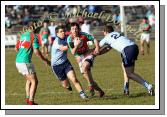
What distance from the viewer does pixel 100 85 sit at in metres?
19.5

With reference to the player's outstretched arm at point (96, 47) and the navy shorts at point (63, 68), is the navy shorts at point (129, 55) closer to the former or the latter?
the player's outstretched arm at point (96, 47)

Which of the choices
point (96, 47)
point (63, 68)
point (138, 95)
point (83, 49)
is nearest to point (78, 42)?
point (96, 47)

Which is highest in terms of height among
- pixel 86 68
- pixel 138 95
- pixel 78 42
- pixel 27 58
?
pixel 78 42

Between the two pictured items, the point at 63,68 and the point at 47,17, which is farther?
the point at 47,17

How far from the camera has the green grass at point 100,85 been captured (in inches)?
635

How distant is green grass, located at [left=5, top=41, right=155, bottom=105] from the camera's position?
1612cm

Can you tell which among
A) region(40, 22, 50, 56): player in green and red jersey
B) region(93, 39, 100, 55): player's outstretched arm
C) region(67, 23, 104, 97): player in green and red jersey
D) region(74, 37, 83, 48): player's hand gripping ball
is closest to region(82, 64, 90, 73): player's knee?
region(67, 23, 104, 97): player in green and red jersey

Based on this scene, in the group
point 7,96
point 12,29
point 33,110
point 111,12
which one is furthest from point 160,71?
point 12,29

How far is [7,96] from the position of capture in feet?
57.5

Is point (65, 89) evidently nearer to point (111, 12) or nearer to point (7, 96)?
point (7, 96)

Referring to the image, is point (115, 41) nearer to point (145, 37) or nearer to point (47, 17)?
point (145, 37)

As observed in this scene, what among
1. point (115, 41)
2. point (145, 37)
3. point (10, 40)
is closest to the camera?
point (115, 41)

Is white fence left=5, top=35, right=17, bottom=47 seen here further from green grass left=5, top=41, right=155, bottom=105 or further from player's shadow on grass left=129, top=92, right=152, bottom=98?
player's shadow on grass left=129, top=92, right=152, bottom=98

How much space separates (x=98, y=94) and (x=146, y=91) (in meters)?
1.39
